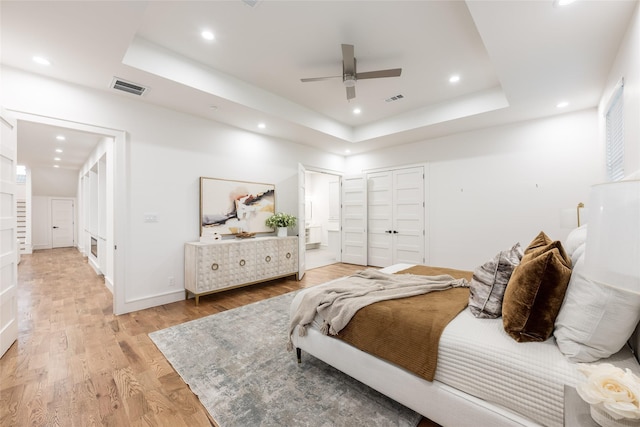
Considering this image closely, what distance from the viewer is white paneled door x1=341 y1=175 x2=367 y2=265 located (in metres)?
6.27

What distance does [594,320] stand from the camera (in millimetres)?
1128

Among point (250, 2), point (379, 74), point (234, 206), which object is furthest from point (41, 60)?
point (379, 74)

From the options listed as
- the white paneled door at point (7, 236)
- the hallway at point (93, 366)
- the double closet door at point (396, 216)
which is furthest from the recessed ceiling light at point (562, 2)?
the white paneled door at point (7, 236)

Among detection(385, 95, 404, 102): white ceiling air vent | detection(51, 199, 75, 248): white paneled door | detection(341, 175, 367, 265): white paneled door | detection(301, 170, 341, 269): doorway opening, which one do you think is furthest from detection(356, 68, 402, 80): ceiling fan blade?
detection(51, 199, 75, 248): white paneled door

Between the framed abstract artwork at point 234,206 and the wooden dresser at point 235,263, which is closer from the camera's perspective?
the wooden dresser at point 235,263

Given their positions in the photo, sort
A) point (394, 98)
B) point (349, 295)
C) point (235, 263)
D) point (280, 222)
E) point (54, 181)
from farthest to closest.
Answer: point (54, 181) < point (280, 222) < point (394, 98) < point (235, 263) < point (349, 295)

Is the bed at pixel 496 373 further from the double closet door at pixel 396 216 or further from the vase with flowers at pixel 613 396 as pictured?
the double closet door at pixel 396 216

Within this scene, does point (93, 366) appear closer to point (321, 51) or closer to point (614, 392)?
point (614, 392)

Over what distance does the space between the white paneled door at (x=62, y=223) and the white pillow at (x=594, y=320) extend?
13.1 m

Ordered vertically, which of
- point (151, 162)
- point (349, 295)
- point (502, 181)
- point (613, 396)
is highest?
point (151, 162)

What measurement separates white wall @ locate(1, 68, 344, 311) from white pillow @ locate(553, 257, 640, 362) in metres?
4.14

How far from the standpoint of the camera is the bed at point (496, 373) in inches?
45.4

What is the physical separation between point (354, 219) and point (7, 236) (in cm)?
547

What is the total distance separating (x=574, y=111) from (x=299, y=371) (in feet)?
16.5
